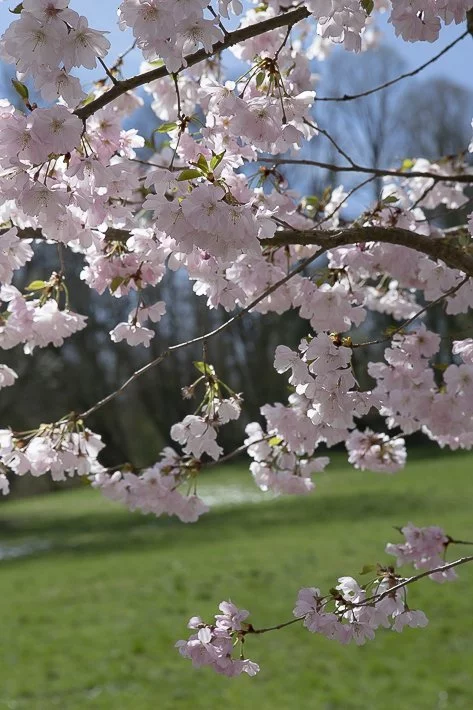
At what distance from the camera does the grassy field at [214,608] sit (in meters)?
5.38

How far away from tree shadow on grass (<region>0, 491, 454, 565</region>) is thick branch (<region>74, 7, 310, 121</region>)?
9.83 m

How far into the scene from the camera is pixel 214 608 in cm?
754

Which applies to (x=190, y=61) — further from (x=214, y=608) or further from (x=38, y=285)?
(x=214, y=608)

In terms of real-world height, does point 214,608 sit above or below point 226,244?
below

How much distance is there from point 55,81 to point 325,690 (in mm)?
4624

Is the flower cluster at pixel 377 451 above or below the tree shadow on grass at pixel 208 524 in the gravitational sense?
above

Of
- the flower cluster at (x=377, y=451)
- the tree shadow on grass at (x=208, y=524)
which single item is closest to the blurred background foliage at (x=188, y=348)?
the tree shadow on grass at (x=208, y=524)

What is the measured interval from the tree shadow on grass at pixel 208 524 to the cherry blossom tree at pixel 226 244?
8.66 meters

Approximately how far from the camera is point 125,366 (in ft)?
92.7

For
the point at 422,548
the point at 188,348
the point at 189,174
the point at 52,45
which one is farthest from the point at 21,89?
the point at 188,348

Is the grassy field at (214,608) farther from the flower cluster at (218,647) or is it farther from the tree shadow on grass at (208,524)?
the flower cluster at (218,647)

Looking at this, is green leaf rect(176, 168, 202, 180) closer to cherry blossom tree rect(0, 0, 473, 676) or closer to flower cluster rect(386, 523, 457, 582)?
cherry blossom tree rect(0, 0, 473, 676)

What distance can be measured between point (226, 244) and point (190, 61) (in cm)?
44

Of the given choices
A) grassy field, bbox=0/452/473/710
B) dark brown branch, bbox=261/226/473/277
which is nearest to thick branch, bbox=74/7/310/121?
dark brown branch, bbox=261/226/473/277
